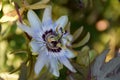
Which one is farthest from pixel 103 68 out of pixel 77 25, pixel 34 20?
pixel 77 25

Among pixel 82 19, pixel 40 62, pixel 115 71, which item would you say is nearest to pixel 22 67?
pixel 40 62

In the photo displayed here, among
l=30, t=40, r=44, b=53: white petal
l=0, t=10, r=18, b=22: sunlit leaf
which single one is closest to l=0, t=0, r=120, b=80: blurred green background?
l=0, t=10, r=18, b=22: sunlit leaf

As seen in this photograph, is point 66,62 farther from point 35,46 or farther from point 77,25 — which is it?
point 77,25

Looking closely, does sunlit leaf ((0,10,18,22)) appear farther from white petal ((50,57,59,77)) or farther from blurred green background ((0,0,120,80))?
white petal ((50,57,59,77))

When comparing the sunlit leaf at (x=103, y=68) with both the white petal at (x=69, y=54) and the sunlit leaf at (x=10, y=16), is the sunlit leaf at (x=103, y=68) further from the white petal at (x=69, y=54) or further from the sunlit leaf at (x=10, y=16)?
the sunlit leaf at (x=10, y=16)

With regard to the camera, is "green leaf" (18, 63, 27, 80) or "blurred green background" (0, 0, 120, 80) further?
"blurred green background" (0, 0, 120, 80)

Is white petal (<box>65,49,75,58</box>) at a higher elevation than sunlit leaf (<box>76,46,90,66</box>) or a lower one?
higher

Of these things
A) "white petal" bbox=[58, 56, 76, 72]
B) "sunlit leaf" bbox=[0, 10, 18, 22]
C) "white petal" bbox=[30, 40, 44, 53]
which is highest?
"sunlit leaf" bbox=[0, 10, 18, 22]
